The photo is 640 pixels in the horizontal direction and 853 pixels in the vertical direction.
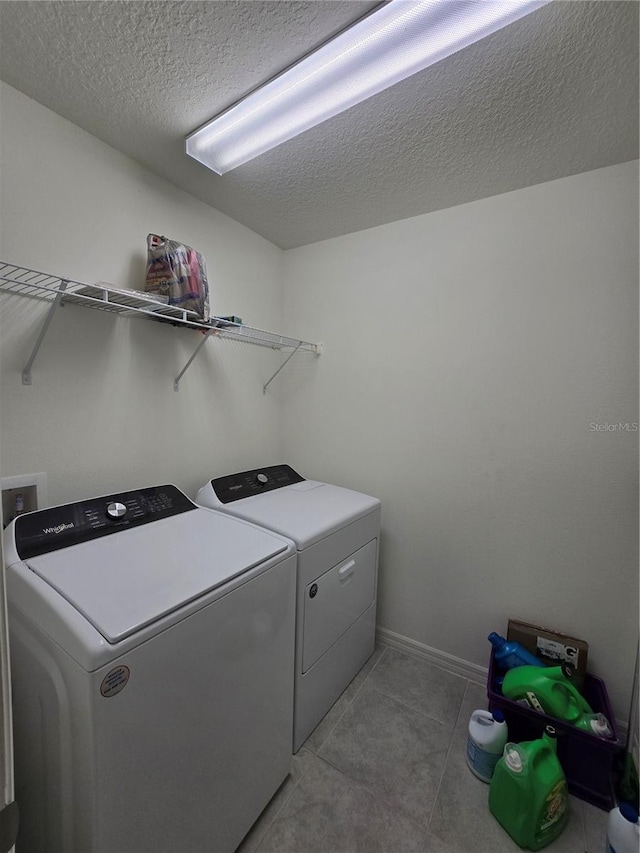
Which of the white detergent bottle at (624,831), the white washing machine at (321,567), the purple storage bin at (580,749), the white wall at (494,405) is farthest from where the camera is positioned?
the white wall at (494,405)

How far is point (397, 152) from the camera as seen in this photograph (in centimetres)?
148

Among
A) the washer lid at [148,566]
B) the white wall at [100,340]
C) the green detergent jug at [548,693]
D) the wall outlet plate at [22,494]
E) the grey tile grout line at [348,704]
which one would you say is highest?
the white wall at [100,340]

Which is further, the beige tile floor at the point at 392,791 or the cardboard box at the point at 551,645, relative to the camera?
the cardboard box at the point at 551,645

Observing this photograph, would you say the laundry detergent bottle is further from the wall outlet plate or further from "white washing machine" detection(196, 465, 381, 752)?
the wall outlet plate

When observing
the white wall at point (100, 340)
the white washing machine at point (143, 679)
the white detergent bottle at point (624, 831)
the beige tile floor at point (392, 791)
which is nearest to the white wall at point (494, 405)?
the beige tile floor at point (392, 791)

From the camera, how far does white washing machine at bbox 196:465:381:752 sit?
1435 millimetres

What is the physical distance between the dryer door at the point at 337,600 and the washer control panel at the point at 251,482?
597 millimetres

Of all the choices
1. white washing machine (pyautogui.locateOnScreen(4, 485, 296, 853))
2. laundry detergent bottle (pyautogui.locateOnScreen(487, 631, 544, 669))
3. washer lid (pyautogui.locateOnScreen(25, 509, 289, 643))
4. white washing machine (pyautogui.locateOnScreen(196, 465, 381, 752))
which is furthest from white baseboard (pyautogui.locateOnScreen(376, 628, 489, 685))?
washer lid (pyautogui.locateOnScreen(25, 509, 289, 643))

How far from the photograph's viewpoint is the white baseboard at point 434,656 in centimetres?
188

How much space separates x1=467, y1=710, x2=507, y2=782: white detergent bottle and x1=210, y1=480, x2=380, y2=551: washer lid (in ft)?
3.14

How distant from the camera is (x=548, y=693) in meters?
1.41

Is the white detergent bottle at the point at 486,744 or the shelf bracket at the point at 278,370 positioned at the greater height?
the shelf bracket at the point at 278,370

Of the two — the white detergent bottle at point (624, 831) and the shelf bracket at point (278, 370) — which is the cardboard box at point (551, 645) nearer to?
the white detergent bottle at point (624, 831)

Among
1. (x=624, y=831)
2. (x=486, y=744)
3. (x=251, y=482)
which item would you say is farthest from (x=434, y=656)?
(x=251, y=482)
